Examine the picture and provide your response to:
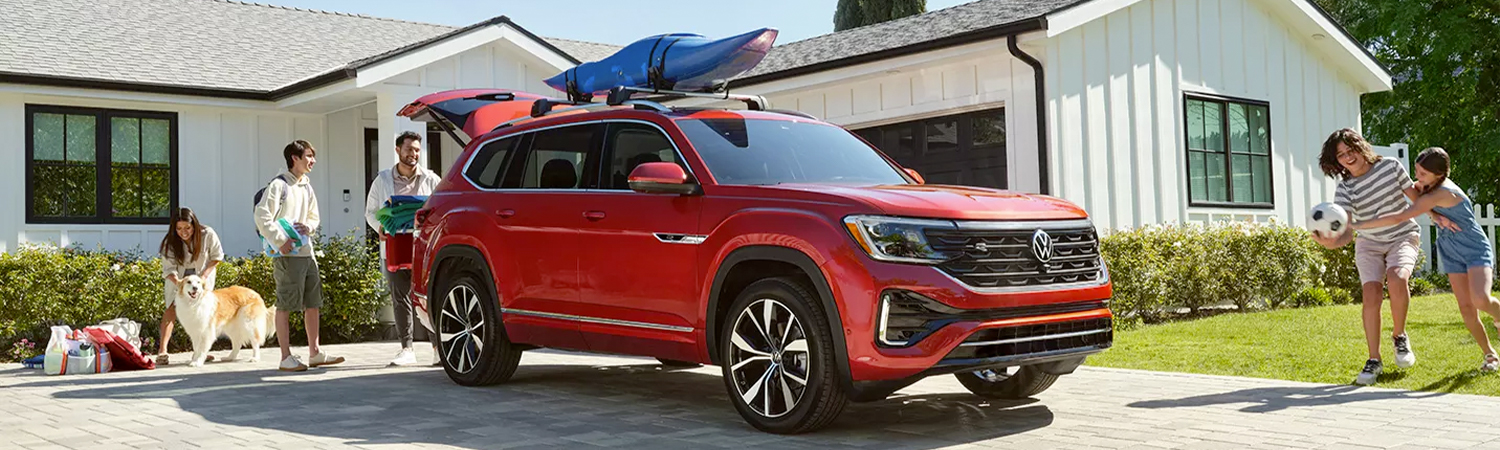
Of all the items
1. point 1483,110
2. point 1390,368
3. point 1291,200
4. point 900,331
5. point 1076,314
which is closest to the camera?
point 900,331

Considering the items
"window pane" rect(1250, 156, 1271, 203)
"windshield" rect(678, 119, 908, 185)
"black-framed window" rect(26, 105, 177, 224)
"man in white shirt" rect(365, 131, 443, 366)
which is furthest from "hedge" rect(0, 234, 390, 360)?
"window pane" rect(1250, 156, 1271, 203)

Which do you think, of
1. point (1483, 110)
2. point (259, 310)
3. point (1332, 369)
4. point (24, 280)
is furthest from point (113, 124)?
point (1483, 110)

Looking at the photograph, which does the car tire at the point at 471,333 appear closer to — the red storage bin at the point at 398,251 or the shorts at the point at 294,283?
the red storage bin at the point at 398,251

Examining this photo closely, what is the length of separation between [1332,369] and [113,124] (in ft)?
43.2

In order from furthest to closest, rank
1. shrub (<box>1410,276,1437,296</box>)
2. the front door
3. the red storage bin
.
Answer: shrub (<box>1410,276,1437,296</box>), the red storage bin, the front door

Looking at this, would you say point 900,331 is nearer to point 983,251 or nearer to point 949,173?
point 983,251

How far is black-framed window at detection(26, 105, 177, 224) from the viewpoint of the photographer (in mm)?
14625

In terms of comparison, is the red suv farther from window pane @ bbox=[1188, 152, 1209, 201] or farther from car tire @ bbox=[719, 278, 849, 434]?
window pane @ bbox=[1188, 152, 1209, 201]

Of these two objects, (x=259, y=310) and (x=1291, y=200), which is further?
(x=1291, y=200)

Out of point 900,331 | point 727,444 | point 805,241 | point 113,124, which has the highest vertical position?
point 113,124

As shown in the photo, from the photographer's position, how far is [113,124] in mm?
15234

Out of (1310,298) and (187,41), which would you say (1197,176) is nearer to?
(1310,298)

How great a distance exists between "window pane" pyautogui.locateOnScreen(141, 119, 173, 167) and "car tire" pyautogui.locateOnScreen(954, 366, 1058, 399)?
37.7 feet

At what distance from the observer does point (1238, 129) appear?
15.5 metres
